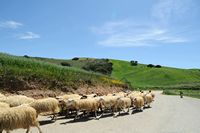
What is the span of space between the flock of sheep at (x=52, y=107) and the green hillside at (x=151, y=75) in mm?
93169

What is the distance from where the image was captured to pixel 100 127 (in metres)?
19.9

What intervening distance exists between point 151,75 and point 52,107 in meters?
115

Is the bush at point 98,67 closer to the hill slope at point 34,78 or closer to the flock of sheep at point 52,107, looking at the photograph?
the hill slope at point 34,78

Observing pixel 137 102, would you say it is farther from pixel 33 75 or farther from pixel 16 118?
pixel 16 118

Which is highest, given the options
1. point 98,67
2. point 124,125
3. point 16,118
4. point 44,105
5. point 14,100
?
point 98,67

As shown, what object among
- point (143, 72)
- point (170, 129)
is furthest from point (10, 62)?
point (143, 72)

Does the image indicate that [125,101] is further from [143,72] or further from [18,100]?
[143,72]

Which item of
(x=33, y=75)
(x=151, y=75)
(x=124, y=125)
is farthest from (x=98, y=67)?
(x=151, y=75)

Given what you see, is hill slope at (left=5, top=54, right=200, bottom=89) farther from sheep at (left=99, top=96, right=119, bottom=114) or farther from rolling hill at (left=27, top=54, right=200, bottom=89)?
sheep at (left=99, top=96, right=119, bottom=114)

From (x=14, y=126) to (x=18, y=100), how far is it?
20.9ft

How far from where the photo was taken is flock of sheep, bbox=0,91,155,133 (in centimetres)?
1647

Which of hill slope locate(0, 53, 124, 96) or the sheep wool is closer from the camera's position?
the sheep wool

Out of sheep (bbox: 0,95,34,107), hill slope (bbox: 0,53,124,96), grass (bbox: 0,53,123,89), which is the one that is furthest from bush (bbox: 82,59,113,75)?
sheep (bbox: 0,95,34,107)

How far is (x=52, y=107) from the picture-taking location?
22.1 meters
